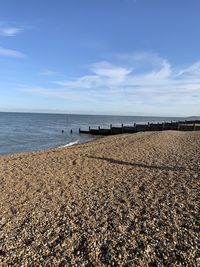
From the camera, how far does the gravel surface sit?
15.1ft

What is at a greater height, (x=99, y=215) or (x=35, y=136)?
(x=99, y=215)

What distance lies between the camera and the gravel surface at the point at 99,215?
461 cm

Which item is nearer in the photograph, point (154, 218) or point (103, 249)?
point (103, 249)

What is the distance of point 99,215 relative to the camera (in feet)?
20.7

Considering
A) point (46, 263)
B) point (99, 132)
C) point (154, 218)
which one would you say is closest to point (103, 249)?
point (46, 263)

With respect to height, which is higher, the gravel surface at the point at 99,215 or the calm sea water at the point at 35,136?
the gravel surface at the point at 99,215

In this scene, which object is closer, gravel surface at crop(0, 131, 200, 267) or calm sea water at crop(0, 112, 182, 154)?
gravel surface at crop(0, 131, 200, 267)

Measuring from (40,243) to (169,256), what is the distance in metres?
2.40

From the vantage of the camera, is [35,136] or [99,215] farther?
[35,136]

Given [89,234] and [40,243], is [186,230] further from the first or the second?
[40,243]

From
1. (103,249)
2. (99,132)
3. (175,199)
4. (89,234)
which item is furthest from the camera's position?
(99,132)

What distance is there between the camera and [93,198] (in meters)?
7.52

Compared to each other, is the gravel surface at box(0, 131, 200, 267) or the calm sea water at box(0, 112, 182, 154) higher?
the gravel surface at box(0, 131, 200, 267)

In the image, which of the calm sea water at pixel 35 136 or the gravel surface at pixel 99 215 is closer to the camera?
the gravel surface at pixel 99 215
